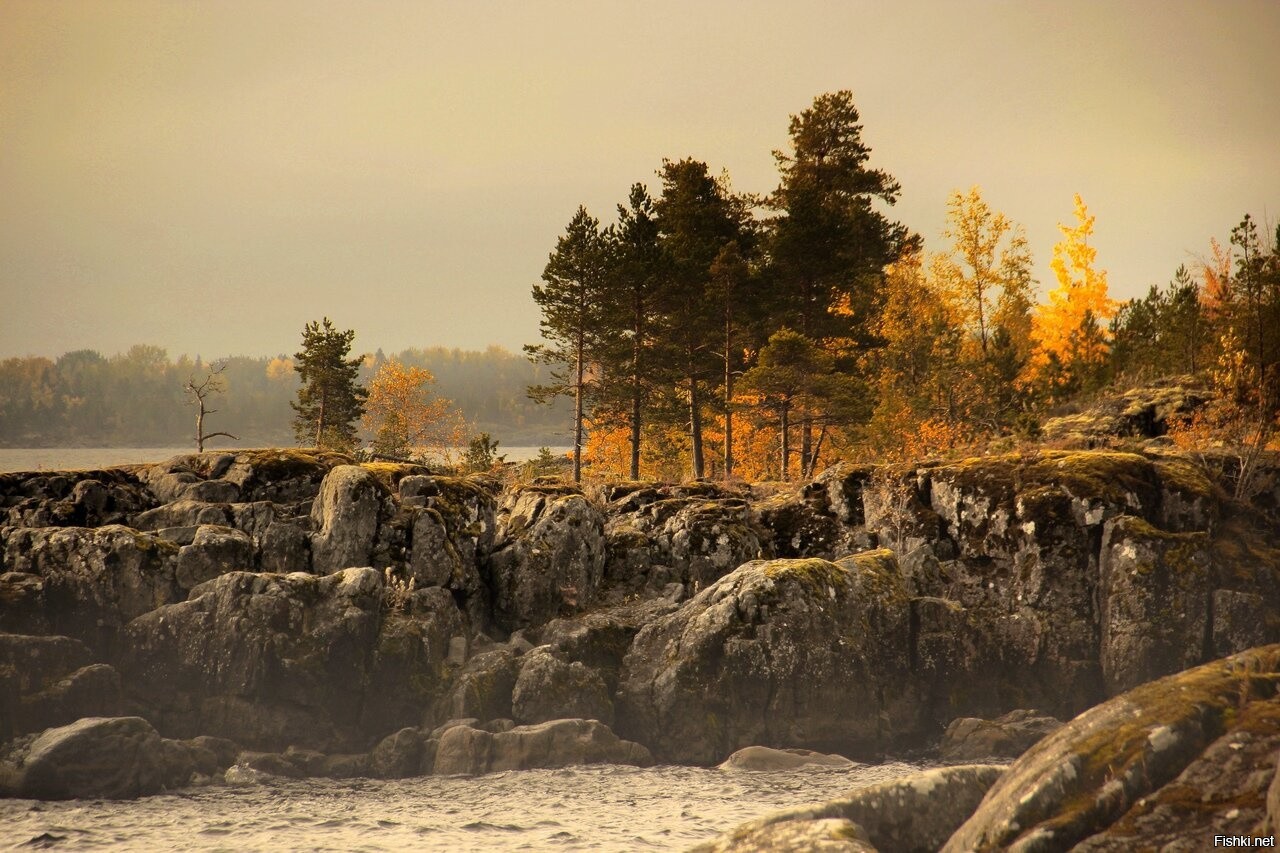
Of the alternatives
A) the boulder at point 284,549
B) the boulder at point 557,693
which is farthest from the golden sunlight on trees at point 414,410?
the boulder at point 557,693

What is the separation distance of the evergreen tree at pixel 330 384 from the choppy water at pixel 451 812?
143 feet

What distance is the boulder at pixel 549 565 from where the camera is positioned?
31.8m

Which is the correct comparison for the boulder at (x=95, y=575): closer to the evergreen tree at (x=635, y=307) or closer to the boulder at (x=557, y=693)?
the boulder at (x=557, y=693)

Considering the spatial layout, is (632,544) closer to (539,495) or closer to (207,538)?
(539,495)

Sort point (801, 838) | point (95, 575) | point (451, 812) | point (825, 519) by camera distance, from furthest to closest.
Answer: point (825, 519)
point (95, 575)
point (451, 812)
point (801, 838)

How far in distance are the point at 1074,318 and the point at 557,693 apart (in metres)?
52.8

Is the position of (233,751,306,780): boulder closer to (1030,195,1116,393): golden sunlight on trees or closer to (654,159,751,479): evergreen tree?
(654,159,751,479): evergreen tree

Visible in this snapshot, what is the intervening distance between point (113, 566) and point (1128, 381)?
49333mm

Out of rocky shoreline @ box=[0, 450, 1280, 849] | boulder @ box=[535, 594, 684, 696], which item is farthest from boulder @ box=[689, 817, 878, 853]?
boulder @ box=[535, 594, 684, 696]

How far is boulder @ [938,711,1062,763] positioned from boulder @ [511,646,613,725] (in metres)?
9.90

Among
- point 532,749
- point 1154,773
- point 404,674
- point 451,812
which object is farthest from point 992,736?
point 1154,773

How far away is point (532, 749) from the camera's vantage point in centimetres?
2556

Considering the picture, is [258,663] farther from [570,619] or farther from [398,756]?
[570,619]

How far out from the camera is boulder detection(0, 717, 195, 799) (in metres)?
22.5
